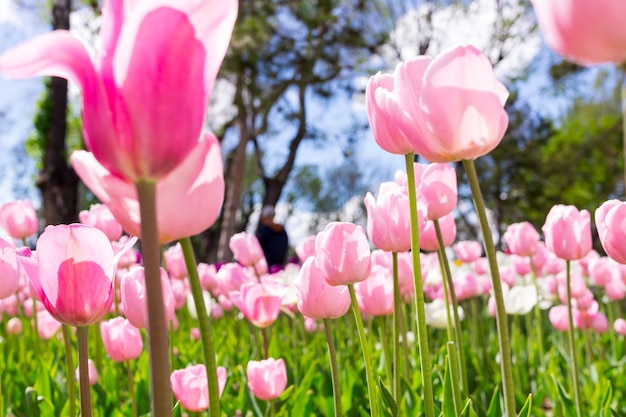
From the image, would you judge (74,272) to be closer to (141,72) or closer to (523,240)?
(141,72)

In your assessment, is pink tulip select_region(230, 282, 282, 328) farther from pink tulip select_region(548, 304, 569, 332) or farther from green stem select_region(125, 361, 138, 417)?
pink tulip select_region(548, 304, 569, 332)

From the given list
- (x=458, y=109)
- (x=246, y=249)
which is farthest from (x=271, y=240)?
(x=458, y=109)

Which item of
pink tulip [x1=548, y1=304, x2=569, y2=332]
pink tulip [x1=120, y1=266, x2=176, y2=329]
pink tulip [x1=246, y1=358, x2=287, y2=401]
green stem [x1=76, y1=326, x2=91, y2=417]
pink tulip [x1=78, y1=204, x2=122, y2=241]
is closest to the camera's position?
green stem [x1=76, y1=326, x2=91, y2=417]

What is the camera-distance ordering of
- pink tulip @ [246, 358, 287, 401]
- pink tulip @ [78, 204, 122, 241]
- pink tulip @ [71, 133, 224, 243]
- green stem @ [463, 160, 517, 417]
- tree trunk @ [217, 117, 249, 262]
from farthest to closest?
tree trunk @ [217, 117, 249, 262]
pink tulip @ [78, 204, 122, 241]
pink tulip @ [246, 358, 287, 401]
green stem @ [463, 160, 517, 417]
pink tulip @ [71, 133, 224, 243]

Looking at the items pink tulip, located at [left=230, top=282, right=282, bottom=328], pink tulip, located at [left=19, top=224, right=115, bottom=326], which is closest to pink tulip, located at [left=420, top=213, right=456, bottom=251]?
pink tulip, located at [left=230, top=282, right=282, bottom=328]

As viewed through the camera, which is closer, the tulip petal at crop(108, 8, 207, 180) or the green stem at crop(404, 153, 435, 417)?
the tulip petal at crop(108, 8, 207, 180)

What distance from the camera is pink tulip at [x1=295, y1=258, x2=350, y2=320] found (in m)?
1.13

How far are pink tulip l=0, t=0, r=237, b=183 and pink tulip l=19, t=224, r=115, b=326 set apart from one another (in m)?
0.33

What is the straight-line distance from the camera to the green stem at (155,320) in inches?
18.4

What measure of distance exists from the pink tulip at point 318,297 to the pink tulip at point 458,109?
18.2 inches

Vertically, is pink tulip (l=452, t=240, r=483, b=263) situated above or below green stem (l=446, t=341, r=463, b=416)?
above

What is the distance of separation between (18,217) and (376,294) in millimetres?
1500

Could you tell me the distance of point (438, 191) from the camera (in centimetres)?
117

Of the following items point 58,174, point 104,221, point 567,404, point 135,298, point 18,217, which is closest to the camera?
point 135,298
